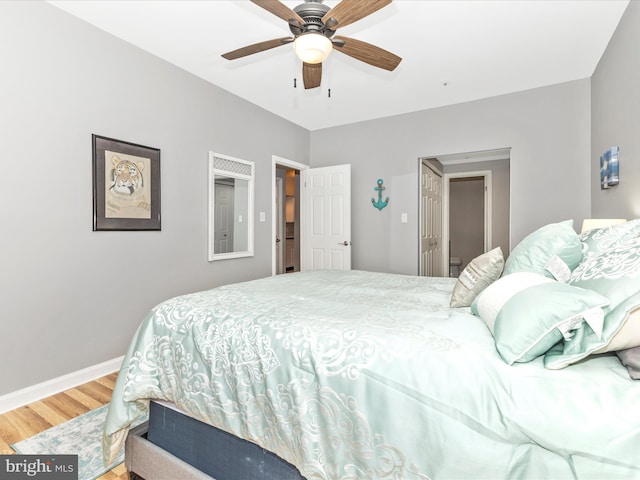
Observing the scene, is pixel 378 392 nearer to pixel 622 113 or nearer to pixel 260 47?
pixel 260 47

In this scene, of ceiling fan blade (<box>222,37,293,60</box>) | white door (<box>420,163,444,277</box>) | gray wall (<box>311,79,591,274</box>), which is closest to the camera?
ceiling fan blade (<box>222,37,293,60</box>)

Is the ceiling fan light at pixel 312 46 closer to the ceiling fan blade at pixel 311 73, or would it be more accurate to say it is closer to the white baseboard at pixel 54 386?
the ceiling fan blade at pixel 311 73

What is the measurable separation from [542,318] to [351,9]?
5.65 ft

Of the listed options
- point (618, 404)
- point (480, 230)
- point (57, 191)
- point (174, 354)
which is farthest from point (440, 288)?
point (480, 230)

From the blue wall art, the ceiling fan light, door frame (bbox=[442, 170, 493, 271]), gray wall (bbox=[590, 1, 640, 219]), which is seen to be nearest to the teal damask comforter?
the ceiling fan light

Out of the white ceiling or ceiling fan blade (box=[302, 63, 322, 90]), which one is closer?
ceiling fan blade (box=[302, 63, 322, 90])

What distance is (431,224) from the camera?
4.80m

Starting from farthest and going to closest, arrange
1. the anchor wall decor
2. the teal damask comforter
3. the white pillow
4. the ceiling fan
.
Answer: the anchor wall decor → the ceiling fan → the white pillow → the teal damask comforter

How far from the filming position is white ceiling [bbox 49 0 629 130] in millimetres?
2348

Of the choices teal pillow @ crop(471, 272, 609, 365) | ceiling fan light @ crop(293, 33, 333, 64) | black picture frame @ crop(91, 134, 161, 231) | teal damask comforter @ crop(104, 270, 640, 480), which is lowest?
teal damask comforter @ crop(104, 270, 640, 480)

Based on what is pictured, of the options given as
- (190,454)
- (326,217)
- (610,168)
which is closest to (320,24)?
(190,454)

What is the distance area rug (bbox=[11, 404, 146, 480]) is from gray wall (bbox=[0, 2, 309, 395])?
0.60 m

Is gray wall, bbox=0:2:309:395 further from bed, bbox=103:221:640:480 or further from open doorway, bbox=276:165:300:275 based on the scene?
open doorway, bbox=276:165:300:275

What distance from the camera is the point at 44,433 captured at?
185 cm
